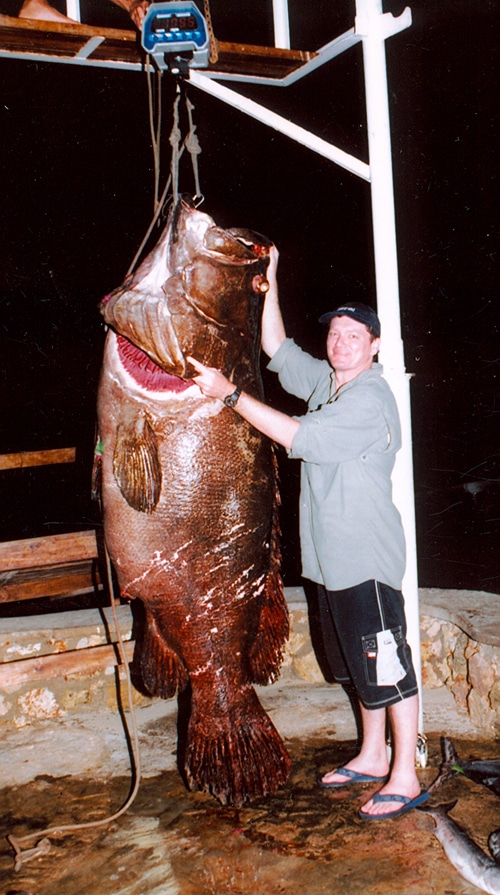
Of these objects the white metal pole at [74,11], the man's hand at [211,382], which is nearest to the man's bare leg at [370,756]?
the man's hand at [211,382]

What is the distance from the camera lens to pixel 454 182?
111 feet

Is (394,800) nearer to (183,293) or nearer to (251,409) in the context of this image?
(251,409)

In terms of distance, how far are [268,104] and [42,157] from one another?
32.1 ft

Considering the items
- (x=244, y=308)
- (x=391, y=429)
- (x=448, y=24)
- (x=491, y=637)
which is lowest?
(x=491, y=637)

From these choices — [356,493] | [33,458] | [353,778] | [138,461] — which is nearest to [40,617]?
[353,778]

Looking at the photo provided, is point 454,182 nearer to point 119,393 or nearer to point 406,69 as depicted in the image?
point 406,69

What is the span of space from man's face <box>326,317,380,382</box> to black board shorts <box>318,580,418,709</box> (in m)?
1.04

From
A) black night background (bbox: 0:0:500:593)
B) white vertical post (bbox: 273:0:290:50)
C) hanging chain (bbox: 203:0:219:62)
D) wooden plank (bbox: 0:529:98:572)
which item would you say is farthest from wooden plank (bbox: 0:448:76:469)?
black night background (bbox: 0:0:500:593)

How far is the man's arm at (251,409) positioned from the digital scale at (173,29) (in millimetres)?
1297

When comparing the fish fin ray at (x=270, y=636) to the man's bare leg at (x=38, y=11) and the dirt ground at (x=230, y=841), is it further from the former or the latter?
the man's bare leg at (x=38, y=11)

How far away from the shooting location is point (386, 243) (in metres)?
3.74

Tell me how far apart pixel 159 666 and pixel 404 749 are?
48.4 inches

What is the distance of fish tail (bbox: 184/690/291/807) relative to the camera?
3131 millimetres

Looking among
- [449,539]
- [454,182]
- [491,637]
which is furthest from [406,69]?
[491,637]
